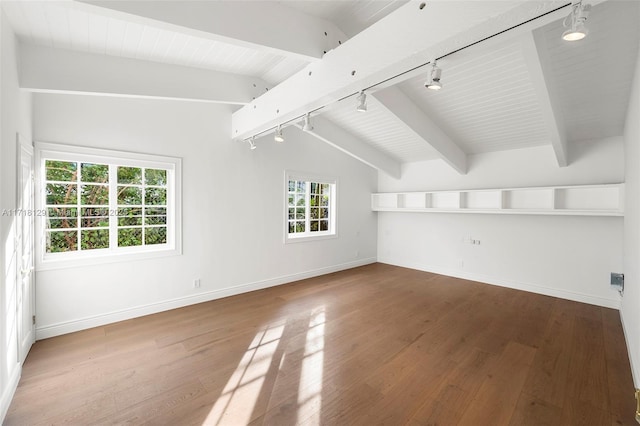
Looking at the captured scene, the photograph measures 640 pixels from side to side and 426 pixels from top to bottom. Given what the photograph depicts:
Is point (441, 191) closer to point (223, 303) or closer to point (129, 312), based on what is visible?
point (223, 303)

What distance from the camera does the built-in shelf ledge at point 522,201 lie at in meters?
4.02

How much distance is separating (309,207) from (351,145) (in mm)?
1522

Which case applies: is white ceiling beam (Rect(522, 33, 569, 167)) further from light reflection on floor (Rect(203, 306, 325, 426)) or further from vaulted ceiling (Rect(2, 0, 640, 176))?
light reflection on floor (Rect(203, 306, 325, 426))

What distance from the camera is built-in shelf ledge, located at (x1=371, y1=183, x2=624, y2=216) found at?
4.02 metres

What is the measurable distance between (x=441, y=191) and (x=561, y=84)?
9.43 feet

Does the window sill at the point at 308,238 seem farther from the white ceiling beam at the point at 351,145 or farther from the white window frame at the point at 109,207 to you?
the white window frame at the point at 109,207

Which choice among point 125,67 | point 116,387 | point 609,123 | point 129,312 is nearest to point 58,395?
point 116,387

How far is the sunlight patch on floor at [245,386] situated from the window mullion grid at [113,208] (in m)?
2.22

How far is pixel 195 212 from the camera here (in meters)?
4.07

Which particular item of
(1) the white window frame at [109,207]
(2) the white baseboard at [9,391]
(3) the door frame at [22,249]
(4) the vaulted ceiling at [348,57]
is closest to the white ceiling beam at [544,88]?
(4) the vaulted ceiling at [348,57]

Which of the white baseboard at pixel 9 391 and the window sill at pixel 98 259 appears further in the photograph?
the window sill at pixel 98 259

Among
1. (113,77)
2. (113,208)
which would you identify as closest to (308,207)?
(113,208)

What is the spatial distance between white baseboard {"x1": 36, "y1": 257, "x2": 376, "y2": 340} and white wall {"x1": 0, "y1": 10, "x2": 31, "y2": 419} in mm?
856

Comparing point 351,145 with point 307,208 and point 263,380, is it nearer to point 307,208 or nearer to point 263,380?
point 307,208
